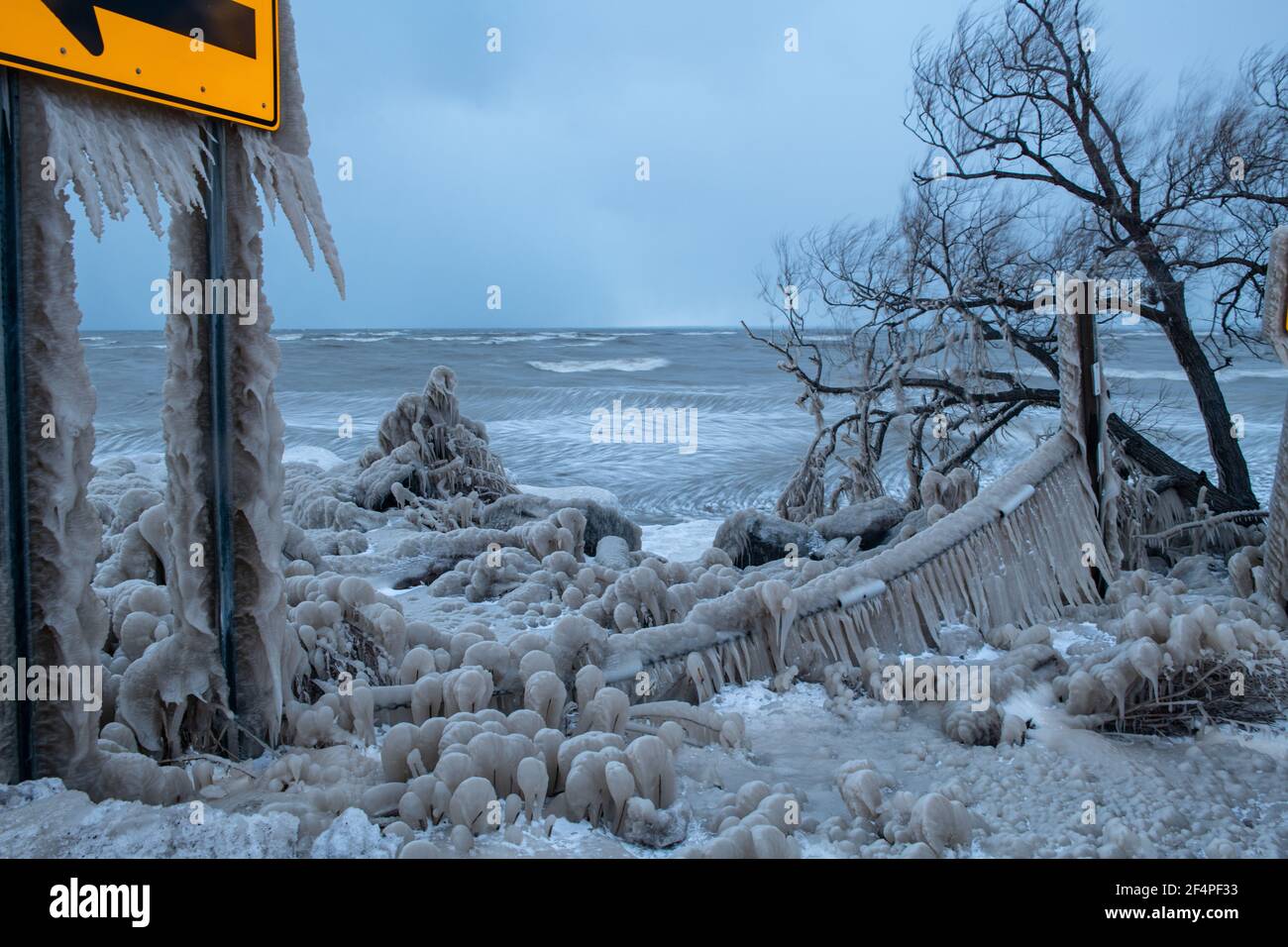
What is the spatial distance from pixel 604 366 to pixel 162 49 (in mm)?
35905

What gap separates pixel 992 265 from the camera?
793cm

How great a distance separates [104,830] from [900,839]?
4.97 feet

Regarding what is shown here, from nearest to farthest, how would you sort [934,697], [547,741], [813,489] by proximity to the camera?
[547,741] → [934,697] → [813,489]

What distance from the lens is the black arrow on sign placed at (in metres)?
1.65

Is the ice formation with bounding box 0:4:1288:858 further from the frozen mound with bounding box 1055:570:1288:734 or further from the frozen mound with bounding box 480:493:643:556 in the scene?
the frozen mound with bounding box 480:493:643:556

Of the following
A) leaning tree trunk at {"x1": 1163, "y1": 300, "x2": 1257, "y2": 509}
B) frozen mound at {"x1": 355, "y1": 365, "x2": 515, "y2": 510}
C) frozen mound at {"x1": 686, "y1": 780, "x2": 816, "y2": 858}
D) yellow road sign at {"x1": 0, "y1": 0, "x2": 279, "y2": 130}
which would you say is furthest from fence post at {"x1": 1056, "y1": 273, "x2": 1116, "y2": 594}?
leaning tree trunk at {"x1": 1163, "y1": 300, "x2": 1257, "y2": 509}

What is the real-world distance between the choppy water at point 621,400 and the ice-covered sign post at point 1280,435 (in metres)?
5.62

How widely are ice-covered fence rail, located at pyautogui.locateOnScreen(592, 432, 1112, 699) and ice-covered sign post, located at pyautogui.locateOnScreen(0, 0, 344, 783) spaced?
1.06 meters

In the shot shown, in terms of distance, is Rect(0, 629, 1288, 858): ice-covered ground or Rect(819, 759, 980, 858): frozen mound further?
Rect(819, 759, 980, 858): frozen mound

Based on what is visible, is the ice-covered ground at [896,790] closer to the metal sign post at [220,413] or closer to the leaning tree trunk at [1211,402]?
the metal sign post at [220,413]

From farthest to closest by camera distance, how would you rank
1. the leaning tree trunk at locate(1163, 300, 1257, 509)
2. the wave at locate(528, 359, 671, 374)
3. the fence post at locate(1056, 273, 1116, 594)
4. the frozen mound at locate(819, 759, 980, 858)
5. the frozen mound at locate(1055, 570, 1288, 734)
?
1. the wave at locate(528, 359, 671, 374)
2. the leaning tree trunk at locate(1163, 300, 1257, 509)
3. the fence post at locate(1056, 273, 1116, 594)
4. the frozen mound at locate(1055, 570, 1288, 734)
5. the frozen mound at locate(819, 759, 980, 858)

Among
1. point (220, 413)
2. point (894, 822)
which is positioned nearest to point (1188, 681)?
point (894, 822)
